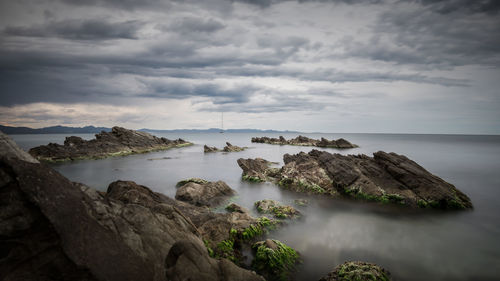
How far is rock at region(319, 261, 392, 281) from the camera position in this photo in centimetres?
804

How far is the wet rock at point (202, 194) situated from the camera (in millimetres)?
17203

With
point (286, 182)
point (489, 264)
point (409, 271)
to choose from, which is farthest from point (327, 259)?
point (286, 182)

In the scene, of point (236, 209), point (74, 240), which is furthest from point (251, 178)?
point (74, 240)

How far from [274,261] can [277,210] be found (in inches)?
261

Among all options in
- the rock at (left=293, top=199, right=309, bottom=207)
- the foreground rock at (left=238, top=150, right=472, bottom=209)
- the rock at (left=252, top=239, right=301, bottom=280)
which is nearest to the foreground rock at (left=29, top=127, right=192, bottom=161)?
the foreground rock at (left=238, top=150, right=472, bottom=209)

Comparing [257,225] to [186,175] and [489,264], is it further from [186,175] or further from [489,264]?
[186,175]

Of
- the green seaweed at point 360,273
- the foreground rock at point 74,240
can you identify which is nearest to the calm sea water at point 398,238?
the green seaweed at point 360,273

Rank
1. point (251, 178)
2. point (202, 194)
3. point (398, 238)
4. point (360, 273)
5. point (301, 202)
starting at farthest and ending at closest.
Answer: point (251, 178)
point (301, 202)
point (202, 194)
point (398, 238)
point (360, 273)

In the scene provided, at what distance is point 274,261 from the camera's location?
943 centimetres

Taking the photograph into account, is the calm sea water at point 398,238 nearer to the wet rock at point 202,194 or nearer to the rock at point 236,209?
the wet rock at point 202,194

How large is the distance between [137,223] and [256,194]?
1617 centimetres

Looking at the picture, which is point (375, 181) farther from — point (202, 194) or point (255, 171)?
point (202, 194)

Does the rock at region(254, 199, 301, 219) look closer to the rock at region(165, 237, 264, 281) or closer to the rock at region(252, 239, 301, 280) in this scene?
the rock at region(252, 239, 301, 280)

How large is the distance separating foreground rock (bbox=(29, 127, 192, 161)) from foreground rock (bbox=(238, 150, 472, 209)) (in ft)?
138
